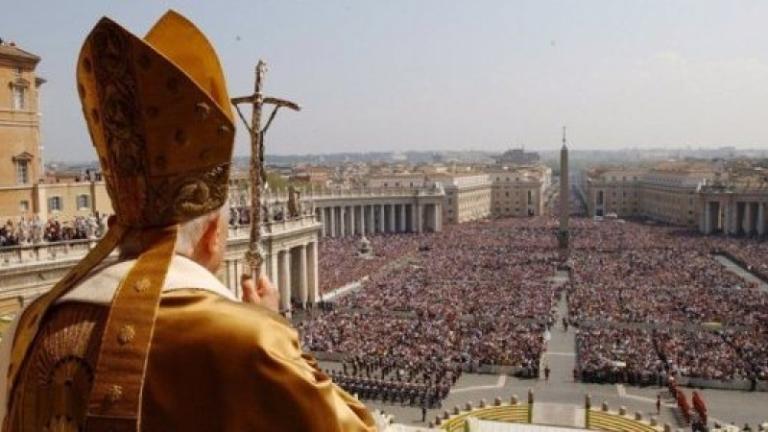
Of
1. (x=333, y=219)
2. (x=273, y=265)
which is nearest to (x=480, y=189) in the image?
(x=333, y=219)

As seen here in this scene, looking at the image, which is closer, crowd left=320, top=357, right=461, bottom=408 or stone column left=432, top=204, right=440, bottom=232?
crowd left=320, top=357, right=461, bottom=408

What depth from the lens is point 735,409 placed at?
30.5 m

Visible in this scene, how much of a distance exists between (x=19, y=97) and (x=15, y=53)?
6.62ft

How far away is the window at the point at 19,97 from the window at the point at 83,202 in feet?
19.8

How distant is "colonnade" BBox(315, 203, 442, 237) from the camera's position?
4262 inches

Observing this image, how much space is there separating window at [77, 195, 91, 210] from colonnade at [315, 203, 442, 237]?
66.1m

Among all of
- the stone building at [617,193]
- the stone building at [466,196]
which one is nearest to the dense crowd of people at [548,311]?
the stone building at [466,196]

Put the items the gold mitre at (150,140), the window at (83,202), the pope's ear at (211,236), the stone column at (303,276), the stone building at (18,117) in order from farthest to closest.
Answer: the stone column at (303,276), the window at (83,202), the stone building at (18,117), the pope's ear at (211,236), the gold mitre at (150,140)

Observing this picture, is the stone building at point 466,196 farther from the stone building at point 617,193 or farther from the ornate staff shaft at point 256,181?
the ornate staff shaft at point 256,181

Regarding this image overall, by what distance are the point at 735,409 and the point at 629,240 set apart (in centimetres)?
6440

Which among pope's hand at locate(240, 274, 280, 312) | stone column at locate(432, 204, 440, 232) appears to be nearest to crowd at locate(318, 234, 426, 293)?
stone column at locate(432, 204, 440, 232)

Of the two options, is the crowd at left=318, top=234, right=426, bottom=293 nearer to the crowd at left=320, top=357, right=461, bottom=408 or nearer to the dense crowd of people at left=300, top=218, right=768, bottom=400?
the dense crowd of people at left=300, top=218, right=768, bottom=400

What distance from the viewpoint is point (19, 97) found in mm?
35094

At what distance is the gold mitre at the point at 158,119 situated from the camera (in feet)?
7.70
